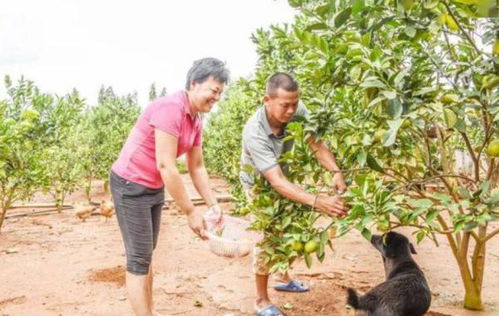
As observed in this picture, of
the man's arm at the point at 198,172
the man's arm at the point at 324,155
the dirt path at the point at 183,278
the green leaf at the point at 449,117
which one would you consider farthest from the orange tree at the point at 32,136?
the green leaf at the point at 449,117

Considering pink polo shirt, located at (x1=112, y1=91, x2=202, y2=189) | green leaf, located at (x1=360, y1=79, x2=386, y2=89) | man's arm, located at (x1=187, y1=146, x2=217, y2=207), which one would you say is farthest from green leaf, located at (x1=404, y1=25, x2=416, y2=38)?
man's arm, located at (x1=187, y1=146, x2=217, y2=207)

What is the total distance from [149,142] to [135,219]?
48cm

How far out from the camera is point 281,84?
3174mm

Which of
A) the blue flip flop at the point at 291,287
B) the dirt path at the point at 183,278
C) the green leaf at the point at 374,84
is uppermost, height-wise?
the green leaf at the point at 374,84

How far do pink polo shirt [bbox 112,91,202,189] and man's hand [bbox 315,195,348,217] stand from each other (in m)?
0.93

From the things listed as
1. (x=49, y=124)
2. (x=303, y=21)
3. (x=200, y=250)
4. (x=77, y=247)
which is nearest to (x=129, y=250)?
(x=303, y=21)

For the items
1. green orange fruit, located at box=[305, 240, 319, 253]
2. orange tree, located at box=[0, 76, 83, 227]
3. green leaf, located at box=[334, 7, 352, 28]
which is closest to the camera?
green leaf, located at box=[334, 7, 352, 28]

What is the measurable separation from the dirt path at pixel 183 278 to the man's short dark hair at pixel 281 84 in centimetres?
173

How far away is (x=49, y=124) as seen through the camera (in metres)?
6.71

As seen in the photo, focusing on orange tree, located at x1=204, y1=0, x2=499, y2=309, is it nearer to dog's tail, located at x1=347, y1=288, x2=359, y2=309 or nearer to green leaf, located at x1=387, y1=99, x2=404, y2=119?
green leaf, located at x1=387, y1=99, x2=404, y2=119

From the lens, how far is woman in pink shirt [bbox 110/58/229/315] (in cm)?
294

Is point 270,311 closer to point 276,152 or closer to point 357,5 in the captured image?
point 276,152

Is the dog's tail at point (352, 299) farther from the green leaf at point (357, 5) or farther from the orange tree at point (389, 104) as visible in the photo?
the green leaf at point (357, 5)

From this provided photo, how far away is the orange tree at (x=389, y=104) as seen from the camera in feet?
6.59
